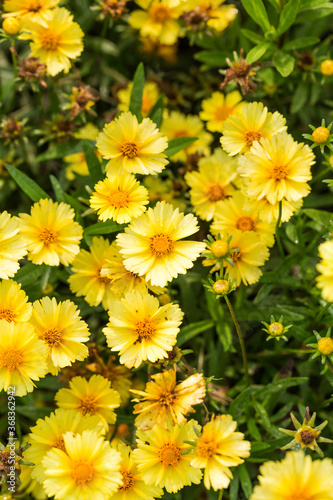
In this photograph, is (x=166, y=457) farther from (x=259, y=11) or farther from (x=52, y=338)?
(x=259, y=11)

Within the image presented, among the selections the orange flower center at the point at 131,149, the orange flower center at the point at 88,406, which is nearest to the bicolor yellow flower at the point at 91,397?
the orange flower center at the point at 88,406

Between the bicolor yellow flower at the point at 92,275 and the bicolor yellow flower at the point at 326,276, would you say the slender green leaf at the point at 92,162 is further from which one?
the bicolor yellow flower at the point at 326,276

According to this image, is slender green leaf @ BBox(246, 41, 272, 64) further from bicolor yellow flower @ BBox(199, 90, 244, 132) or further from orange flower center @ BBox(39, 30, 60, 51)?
orange flower center @ BBox(39, 30, 60, 51)

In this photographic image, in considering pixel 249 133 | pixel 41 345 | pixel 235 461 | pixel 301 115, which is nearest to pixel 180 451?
pixel 235 461

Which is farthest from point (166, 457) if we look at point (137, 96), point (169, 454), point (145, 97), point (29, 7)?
point (29, 7)

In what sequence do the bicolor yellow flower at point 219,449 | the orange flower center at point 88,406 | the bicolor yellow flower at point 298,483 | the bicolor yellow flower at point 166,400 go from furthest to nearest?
the orange flower center at point 88,406
the bicolor yellow flower at point 166,400
the bicolor yellow flower at point 219,449
the bicolor yellow flower at point 298,483

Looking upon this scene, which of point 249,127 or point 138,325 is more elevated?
point 249,127
